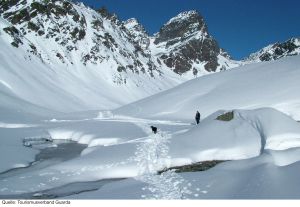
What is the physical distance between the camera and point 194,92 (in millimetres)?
53531

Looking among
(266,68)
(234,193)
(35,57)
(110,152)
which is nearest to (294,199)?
(234,193)

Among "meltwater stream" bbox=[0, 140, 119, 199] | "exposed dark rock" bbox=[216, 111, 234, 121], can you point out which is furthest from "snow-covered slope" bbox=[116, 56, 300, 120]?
"meltwater stream" bbox=[0, 140, 119, 199]

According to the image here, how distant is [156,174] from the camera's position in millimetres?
18188

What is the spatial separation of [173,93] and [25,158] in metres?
34.4

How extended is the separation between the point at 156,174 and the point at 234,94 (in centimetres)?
3239

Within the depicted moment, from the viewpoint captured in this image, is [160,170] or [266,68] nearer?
[160,170]

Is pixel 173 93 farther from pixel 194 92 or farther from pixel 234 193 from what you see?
pixel 234 193

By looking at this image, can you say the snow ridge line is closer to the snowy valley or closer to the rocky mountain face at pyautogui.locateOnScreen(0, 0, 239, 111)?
the snowy valley

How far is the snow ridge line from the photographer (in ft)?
Result: 46.9

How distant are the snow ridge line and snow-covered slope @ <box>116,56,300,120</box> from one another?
18356 millimetres

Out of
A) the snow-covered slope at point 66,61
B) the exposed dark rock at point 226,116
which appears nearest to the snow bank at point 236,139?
the exposed dark rock at point 226,116

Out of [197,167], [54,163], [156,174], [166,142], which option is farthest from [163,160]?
[54,163]

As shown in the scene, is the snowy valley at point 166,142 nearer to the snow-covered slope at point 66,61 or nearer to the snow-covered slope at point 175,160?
the snow-covered slope at point 175,160

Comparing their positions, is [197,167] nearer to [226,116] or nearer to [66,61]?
[226,116]
